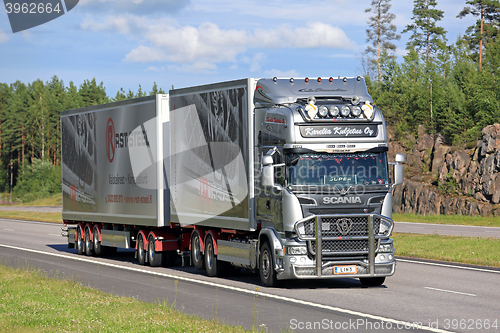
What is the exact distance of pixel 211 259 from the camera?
1725cm

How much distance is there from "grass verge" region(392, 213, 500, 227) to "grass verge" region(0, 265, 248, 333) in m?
30.3

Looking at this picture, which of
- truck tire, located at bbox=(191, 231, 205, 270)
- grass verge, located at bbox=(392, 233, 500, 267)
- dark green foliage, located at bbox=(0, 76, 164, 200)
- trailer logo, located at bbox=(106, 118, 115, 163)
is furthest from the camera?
dark green foliage, located at bbox=(0, 76, 164, 200)

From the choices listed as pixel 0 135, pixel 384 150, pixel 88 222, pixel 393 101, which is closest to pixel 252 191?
pixel 384 150

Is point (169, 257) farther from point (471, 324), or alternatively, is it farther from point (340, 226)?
point (471, 324)

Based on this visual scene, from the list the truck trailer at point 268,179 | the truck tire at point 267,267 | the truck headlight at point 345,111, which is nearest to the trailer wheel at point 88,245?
the truck trailer at point 268,179

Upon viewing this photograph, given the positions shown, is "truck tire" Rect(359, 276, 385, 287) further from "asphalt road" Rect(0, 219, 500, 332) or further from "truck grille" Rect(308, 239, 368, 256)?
"truck grille" Rect(308, 239, 368, 256)

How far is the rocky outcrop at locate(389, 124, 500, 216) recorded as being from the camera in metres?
44.7

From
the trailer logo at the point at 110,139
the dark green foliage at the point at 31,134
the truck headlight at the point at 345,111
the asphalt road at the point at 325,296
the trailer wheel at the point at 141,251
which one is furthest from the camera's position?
the dark green foliage at the point at 31,134

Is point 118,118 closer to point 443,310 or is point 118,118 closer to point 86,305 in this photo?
point 86,305

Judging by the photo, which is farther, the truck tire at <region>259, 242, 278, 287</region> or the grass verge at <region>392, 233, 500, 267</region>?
the grass verge at <region>392, 233, 500, 267</region>

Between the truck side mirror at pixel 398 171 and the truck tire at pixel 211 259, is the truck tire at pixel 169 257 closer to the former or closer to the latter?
the truck tire at pixel 211 259

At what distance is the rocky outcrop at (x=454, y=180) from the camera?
147 feet

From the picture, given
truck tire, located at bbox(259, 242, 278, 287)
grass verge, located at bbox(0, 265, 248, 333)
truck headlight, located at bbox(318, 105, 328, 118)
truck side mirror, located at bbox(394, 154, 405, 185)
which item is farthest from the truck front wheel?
truck side mirror, located at bbox(394, 154, 405, 185)

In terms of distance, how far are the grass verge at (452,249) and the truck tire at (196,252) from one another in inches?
293
